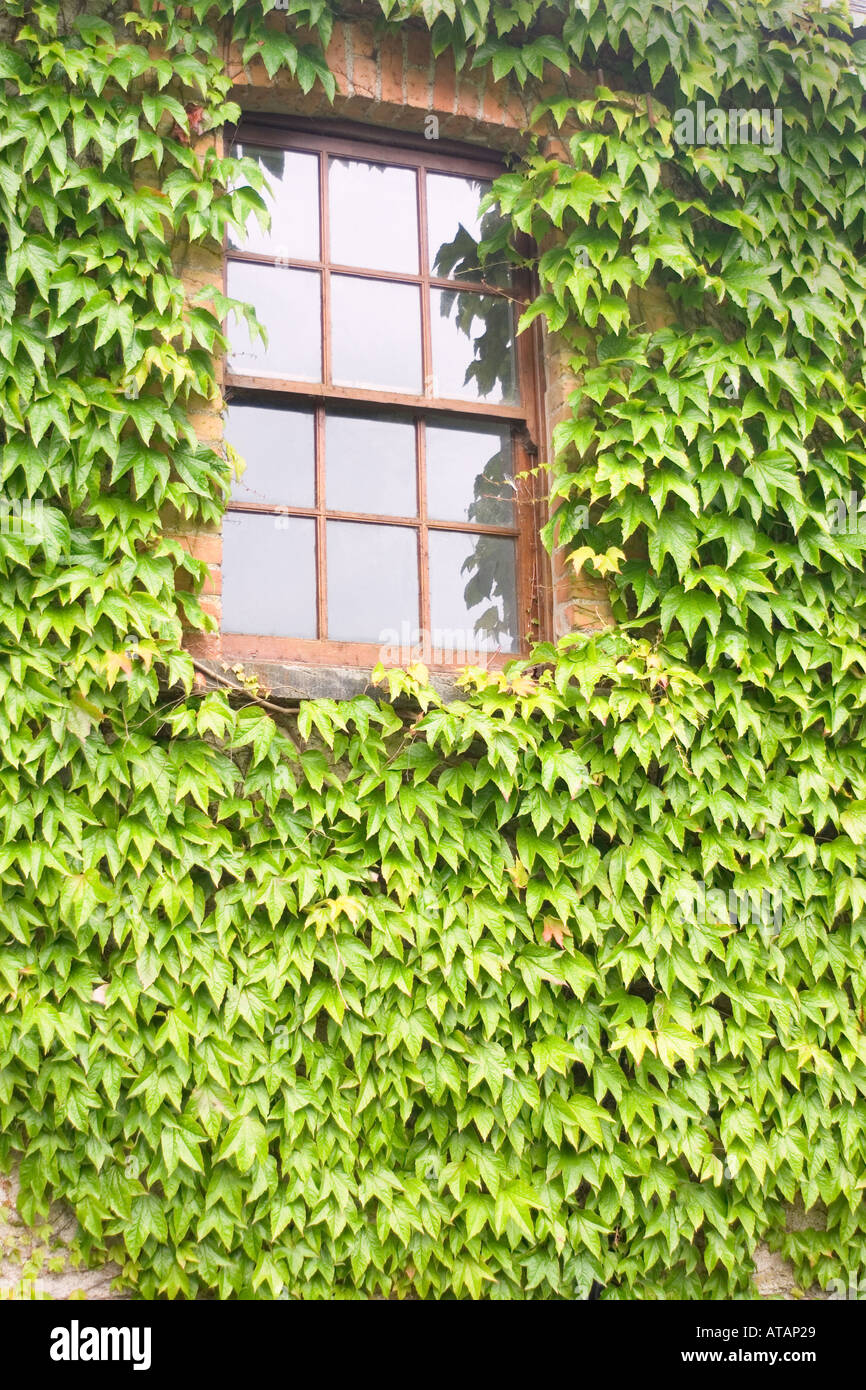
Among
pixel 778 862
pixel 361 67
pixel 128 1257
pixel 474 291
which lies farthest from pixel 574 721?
pixel 361 67

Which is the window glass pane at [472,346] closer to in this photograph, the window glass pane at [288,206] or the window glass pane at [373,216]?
the window glass pane at [373,216]

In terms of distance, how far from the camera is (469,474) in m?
3.67

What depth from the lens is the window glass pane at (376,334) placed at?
11.8 feet

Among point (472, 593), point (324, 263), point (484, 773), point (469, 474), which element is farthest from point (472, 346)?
point (484, 773)

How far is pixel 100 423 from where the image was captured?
307 centimetres

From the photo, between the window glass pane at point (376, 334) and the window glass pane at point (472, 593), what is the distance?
1.69ft

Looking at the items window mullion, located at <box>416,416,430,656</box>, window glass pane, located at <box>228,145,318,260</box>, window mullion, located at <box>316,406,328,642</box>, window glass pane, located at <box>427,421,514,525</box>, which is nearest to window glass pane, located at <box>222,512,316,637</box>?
window mullion, located at <box>316,406,328,642</box>

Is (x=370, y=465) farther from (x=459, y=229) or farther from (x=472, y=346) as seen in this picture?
(x=459, y=229)

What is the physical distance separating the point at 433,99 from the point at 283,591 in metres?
1.60

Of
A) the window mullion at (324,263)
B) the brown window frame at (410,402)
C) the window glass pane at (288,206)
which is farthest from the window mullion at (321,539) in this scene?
the window glass pane at (288,206)

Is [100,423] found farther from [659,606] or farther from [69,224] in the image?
[659,606]

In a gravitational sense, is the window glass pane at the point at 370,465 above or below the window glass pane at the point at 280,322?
below

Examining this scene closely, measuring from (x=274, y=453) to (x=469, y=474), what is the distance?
2.05ft

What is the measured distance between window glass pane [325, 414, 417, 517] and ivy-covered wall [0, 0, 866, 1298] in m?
0.46
